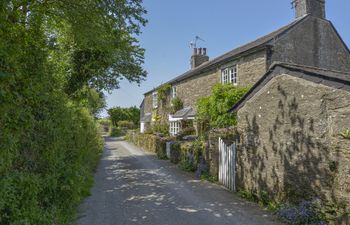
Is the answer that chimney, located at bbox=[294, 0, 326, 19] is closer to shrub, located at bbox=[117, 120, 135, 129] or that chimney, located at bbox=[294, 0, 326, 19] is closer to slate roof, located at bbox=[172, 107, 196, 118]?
slate roof, located at bbox=[172, 107, 196, 118]

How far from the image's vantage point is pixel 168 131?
25984 millimetres

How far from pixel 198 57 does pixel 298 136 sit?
924 inches

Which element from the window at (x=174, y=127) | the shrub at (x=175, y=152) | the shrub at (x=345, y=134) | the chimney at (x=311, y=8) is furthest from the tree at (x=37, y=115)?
the window at (x=174, y=127)

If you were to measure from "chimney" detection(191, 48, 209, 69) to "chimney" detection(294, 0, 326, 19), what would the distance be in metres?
13.0

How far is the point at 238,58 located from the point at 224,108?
12.4 ft

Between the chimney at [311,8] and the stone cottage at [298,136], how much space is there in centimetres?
1176

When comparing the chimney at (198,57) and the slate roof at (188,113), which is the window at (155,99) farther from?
the slate roof at (188,113)

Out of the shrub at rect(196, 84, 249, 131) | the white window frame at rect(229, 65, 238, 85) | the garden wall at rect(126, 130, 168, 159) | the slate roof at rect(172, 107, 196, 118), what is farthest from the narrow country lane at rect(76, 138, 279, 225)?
the slate roof at rect(172, 107, 196, 118)

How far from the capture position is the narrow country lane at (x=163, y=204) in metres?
6.05

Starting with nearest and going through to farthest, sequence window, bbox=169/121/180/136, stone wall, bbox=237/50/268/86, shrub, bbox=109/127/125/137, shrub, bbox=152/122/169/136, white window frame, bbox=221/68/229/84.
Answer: stone wall, bbox=237/50/268/86, white window frame, bbox=221/68/229/84, window, bbox=169/121/180/136, shrub, bbox=152/122/169/136, shrub, bbox=109/127/125/137

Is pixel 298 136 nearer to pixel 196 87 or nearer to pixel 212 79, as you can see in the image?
pixel 212 79

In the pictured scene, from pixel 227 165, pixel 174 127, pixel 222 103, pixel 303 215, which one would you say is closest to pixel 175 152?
pixel 222 103

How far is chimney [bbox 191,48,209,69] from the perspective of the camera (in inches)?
1119

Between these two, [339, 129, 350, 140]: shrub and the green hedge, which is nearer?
the green hedge
